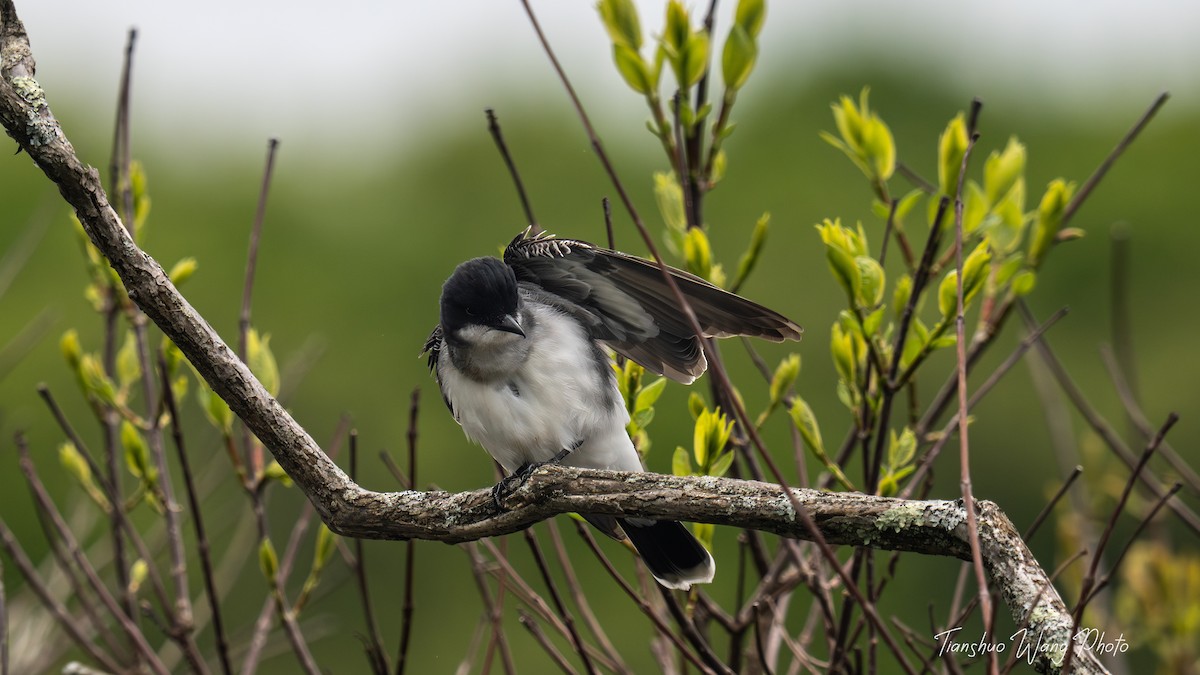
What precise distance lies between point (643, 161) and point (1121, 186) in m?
5.50

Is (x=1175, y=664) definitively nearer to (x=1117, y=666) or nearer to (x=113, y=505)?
(x=1117, y=666)

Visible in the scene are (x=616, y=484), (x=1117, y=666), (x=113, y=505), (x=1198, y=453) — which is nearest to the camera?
(x=616, y=484)

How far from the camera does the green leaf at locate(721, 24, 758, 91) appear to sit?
3.54 metres

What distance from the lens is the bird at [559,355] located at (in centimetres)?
387

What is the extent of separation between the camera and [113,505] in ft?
10.9

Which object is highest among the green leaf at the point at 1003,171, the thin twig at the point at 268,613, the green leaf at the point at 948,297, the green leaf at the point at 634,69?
the green leaf at the point at 634,69

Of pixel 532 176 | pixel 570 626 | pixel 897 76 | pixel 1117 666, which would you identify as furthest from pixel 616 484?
pixel 897 76

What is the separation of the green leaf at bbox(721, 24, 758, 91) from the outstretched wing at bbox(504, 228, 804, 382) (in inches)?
23.0

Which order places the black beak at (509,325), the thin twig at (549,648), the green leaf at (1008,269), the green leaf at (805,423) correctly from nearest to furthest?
1. the thin twig at (549,648)
2. the green leaf at (805,423)
3. the green leaf at (1008,269)
4. the black beak at (509,325)

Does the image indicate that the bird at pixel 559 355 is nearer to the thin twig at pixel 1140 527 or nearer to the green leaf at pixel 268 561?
the green leaf at pixel 268 561

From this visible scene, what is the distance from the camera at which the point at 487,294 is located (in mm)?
4035

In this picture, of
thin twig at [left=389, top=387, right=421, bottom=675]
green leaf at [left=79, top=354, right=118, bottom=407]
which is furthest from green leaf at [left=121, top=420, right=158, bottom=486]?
thin twig at [left=389, top=387, right=421, bottom=675]

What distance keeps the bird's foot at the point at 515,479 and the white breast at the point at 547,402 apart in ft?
0.07

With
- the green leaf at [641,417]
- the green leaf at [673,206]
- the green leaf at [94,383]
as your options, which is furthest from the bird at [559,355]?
the green leaf at [94,383]
